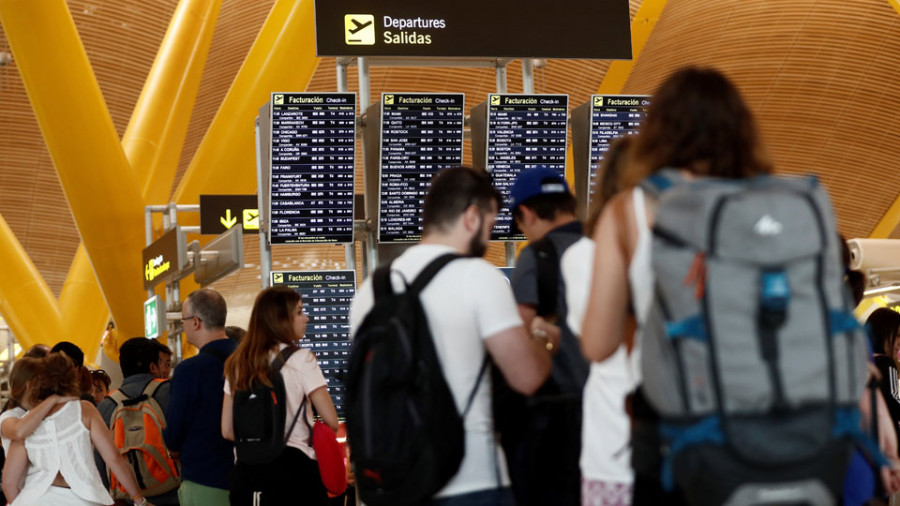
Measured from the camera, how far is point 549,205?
412 centimetres

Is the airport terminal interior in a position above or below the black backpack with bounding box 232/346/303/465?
above

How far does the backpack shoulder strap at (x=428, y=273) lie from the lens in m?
3.44

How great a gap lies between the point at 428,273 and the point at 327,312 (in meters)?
4.97

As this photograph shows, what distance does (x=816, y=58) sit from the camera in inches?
959

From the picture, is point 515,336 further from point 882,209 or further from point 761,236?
point 882,209

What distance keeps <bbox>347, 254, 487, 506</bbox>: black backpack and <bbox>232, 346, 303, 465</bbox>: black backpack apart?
5.94ft

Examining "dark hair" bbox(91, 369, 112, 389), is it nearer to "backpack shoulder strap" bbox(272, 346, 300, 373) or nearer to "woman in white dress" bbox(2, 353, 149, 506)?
"woman in white dress" bbox(2, 353, 149, 506)

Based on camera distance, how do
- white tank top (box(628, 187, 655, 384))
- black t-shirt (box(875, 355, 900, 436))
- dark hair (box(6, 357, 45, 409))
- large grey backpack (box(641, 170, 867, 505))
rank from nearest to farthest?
1. large grey backpack (box(641, 170, 867, 505))
2. white tank top (box(628, 187, 655, 384))
3. black t-shirt (box(875, 355, 900, 436))
4. dark hair (box(6, 357, 45, 409))

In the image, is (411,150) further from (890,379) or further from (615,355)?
(615,355)

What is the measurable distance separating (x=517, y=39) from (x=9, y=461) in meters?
4.05

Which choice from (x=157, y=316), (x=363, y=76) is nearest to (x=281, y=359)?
(x=363, y=76)

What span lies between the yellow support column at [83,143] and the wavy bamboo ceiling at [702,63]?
9.01 metres

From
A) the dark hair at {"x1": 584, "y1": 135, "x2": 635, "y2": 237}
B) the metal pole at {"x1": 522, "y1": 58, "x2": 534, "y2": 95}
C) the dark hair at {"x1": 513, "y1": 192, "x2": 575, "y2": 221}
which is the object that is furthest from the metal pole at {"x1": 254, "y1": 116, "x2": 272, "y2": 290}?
the dark hair at {"x1": 584, "y1": 135, "x2": 635, "y2": 237}

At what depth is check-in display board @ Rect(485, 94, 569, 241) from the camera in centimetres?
800
